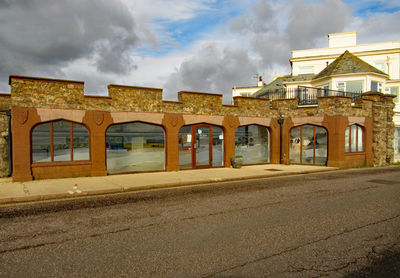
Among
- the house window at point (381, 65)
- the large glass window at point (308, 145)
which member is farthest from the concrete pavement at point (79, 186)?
the house window at point (381, 65)

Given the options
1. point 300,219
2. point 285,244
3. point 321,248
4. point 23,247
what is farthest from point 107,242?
point 300,219

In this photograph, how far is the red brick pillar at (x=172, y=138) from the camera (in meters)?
15.9

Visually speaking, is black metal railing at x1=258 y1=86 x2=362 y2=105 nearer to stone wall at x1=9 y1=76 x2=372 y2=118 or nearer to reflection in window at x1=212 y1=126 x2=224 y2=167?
stone wall at x1=9 y1=76 x2=372 y2=118

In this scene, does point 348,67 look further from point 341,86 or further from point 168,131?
point 168,131

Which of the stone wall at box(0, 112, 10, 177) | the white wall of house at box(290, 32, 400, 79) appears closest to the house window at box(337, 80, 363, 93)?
the white wall of house at box(290, 32, 400, 79)

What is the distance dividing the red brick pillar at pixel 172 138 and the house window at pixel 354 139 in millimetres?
13026

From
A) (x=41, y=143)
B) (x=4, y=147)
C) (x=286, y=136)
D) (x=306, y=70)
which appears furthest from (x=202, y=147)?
(x=306, y=70)

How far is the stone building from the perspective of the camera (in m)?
12.8

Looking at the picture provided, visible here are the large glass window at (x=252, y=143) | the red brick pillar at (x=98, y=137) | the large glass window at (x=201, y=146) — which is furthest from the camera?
the large glass window at (x=252, y=143)

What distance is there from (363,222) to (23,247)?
25.0 ft

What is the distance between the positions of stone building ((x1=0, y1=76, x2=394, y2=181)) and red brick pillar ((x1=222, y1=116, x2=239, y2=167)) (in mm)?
67

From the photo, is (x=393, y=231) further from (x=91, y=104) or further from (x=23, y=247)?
(x=91, y=104)

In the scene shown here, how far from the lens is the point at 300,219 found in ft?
22.8

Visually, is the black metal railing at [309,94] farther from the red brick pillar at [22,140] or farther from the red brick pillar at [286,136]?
the red brick pillar at [22,140]
